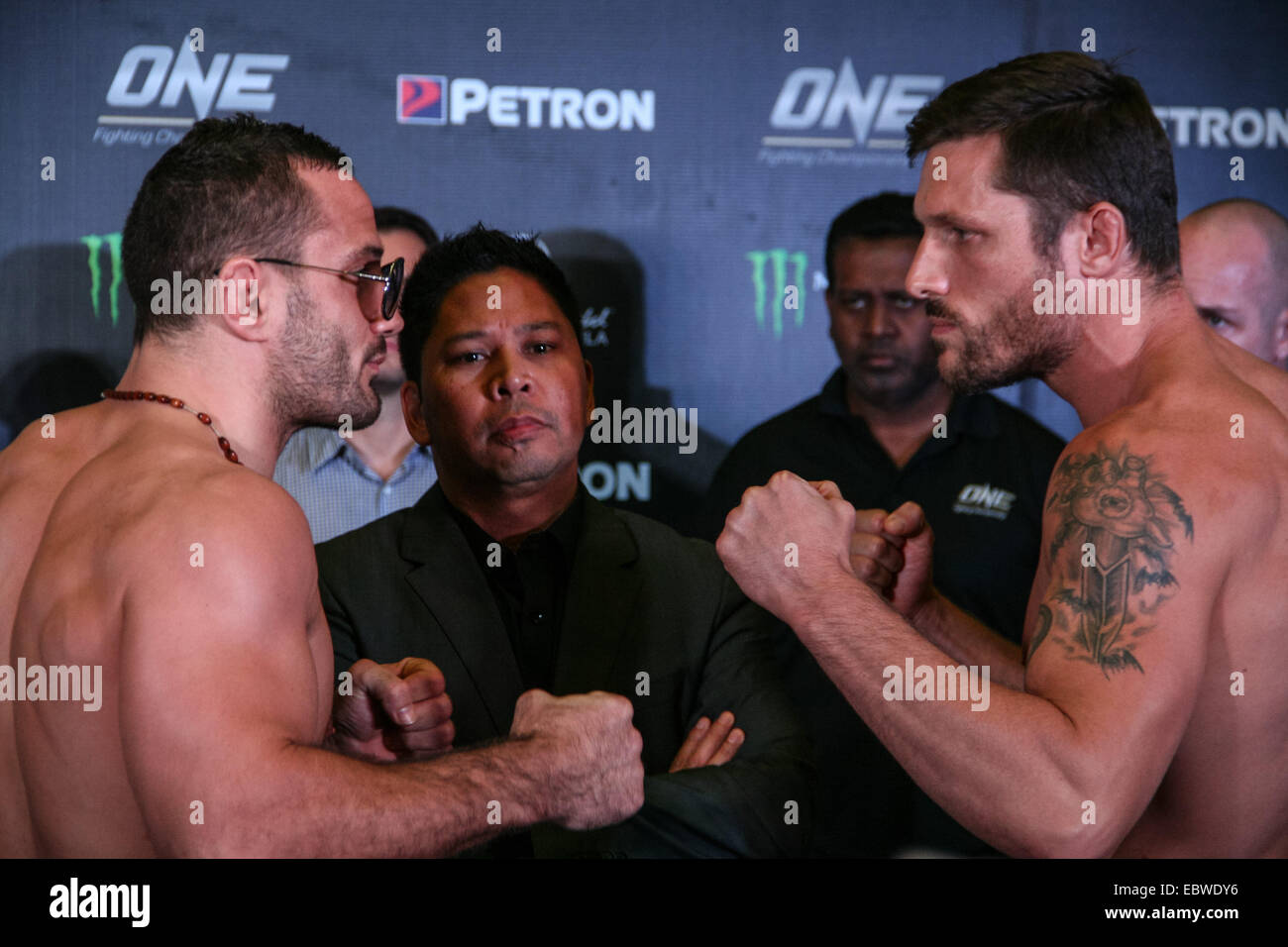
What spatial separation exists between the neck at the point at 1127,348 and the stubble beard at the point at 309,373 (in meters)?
1.31

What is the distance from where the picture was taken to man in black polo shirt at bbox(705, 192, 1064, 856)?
3.17 m

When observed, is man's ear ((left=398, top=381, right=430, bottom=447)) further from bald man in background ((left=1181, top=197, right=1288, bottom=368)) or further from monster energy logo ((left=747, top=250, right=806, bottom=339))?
bald man in background ((left=1181, top=197, right=1288, bottom=368))

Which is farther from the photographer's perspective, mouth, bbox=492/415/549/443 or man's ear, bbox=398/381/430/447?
man's ear, bbox=398/381/430/447

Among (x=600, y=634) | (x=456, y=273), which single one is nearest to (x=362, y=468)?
(x=456, y=273)

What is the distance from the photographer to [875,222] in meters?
3.44

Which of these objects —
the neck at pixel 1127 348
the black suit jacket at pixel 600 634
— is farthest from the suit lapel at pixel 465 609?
the neck at pixel 1127 348

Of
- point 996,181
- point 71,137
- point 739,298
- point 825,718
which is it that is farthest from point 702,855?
point 71,137

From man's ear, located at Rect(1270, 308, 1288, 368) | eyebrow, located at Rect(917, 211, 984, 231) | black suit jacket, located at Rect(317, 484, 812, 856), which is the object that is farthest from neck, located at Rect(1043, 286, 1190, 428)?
man's ear, located at Rect(1270, 308, 1288, 368)

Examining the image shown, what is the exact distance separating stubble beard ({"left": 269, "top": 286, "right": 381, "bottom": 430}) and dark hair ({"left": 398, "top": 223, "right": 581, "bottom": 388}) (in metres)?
0.61

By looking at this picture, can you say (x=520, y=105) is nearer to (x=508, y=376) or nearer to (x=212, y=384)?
(x=508, y=376)

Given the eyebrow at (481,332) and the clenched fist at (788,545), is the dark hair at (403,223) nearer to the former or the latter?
the eyebrow at (481,332)

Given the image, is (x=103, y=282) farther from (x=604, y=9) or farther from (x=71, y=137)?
(x=604, y=9)

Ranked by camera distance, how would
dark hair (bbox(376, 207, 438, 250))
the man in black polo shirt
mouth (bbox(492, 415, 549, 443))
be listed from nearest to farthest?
mouth (bbox(492, 415, 549, 443)), the man in black polo shirt, dark hair (bbox(376, 207, 438, 250))

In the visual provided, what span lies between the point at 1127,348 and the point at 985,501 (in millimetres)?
1330
